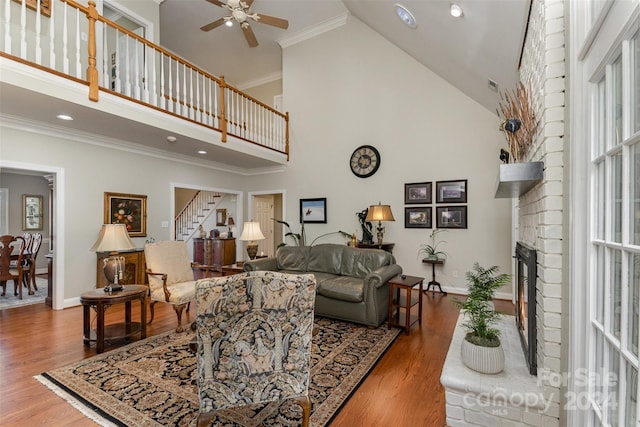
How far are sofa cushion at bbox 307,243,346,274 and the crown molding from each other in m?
4.85

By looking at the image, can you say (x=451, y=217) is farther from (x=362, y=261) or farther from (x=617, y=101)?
(x=617, y=101)

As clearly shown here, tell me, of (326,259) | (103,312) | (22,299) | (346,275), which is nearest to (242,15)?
(326,259)

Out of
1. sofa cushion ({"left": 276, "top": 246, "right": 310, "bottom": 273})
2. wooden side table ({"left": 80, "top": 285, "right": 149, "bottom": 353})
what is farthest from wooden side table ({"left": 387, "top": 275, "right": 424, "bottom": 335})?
wooden side table ({"left": 80, "top": 285, "right": 149, "bottom": 353})

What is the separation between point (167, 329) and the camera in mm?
3439

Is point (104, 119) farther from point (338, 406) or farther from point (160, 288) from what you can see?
point (338, 406)

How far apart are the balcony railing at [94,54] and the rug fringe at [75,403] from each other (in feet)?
9.81

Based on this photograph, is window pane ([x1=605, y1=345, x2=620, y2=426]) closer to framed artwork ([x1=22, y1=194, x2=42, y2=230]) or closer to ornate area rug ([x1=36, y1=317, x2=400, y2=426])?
ornate area rug ([x1=36, y1=317, x2=400, y2=426])

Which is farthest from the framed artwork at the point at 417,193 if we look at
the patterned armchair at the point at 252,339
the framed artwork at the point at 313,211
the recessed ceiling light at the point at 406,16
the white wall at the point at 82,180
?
the white wall at the point at 82,180

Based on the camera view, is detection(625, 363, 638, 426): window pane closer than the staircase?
Yes

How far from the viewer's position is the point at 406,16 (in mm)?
3709

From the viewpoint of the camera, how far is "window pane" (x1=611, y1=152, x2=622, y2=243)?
100cm

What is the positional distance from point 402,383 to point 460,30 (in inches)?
136

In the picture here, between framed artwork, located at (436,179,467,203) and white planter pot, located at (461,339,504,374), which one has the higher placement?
framed artwork, located at (436,179,467,203)

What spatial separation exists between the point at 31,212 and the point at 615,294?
34.1 feet
